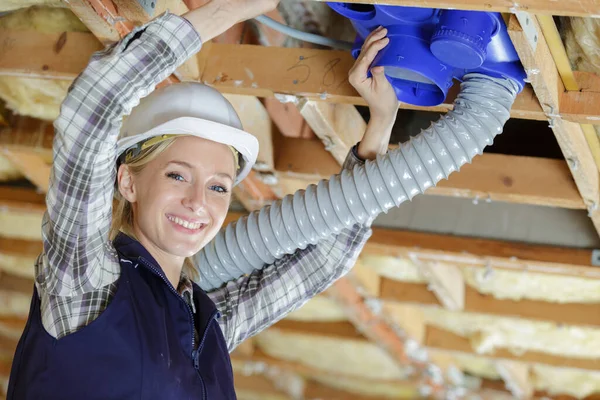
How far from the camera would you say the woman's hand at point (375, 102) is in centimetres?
178

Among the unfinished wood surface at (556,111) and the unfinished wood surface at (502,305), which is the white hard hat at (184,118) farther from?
the unfinished wood surface at (502,305)

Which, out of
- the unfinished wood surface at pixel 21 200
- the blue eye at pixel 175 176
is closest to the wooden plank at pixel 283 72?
the blue eye at pixel 175 176

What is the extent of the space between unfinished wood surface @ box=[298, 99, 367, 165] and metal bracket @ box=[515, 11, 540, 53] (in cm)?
63

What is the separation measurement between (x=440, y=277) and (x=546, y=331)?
0.75 m

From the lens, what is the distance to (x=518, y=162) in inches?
96.2

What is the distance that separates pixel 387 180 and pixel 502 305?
184cm

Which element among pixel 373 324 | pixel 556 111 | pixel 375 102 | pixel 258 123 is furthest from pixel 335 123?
pixel 373 324

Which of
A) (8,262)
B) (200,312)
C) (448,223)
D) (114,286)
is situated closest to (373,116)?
(200,312)

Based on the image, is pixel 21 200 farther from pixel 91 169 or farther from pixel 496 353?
pixel 496 353

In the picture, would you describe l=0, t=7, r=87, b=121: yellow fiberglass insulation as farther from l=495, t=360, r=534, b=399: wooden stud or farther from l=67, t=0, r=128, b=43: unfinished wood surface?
l=495, t=360, r=534, b=399: wooden stud

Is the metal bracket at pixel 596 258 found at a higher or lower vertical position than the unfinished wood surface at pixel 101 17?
higher

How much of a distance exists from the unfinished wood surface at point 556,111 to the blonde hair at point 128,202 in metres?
0.66

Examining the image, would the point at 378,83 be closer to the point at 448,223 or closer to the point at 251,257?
the point at 251,257

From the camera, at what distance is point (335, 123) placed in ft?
7.55
